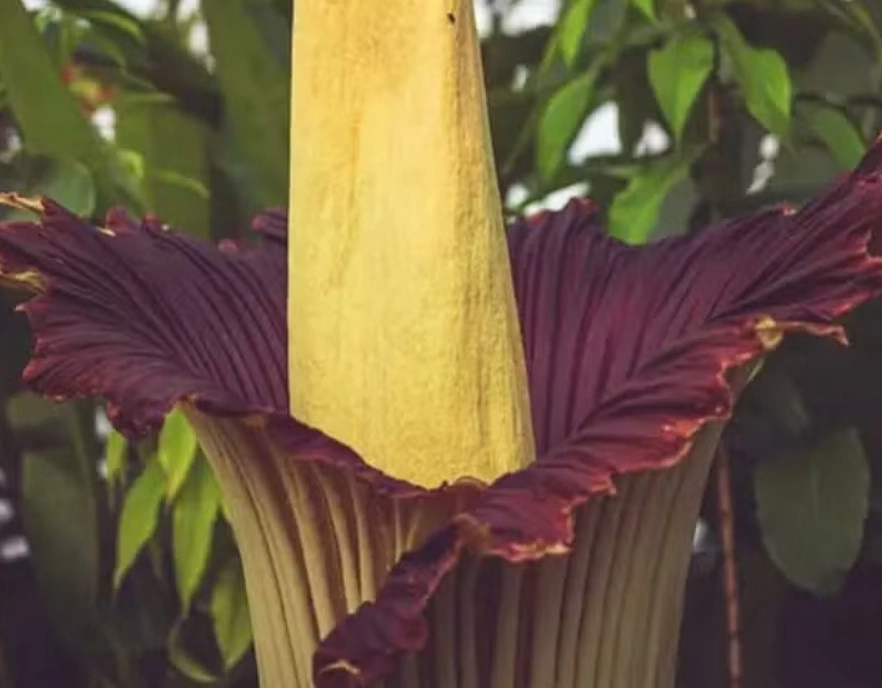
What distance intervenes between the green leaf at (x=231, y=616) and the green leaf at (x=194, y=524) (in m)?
0.02

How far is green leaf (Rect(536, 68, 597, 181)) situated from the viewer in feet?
3.87

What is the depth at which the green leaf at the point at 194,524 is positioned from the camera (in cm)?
116

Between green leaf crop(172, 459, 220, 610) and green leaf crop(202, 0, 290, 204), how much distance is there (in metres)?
0.32

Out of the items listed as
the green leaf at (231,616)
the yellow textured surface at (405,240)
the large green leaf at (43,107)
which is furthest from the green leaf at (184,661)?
the yellow textured surface at (405,240)

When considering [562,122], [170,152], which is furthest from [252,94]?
[562,122]

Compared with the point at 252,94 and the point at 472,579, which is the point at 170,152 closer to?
the point at 252,94

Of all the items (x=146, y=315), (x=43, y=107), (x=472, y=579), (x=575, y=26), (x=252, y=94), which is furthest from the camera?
(x=252, y=94)

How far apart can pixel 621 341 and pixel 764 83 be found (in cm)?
26

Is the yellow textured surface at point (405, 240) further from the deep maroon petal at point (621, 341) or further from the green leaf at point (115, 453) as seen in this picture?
the green leaf at point (115, 453)

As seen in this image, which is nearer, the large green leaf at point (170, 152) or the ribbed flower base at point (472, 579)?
the ribbed flower base at point (472, 579)

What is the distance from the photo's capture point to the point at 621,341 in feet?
3.13

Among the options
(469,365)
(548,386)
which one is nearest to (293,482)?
(469,365)

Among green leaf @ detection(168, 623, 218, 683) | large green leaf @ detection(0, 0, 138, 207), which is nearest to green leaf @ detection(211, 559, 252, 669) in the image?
green leaf @ detection(168, 623, 218, 683)

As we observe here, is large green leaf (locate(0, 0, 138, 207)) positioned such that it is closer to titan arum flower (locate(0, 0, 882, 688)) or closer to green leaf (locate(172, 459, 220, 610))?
green leaf (locate(172, 459, 220, 610))
